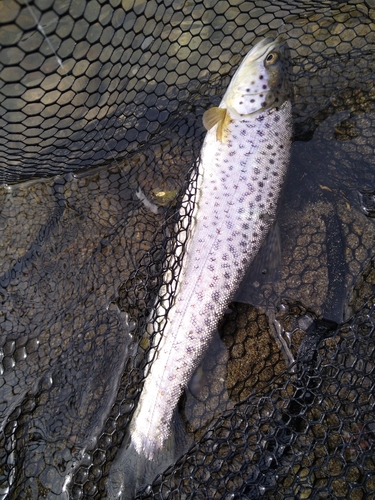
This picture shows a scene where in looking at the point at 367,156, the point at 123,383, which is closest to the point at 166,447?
the point at 123,383

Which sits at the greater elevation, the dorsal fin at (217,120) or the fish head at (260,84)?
the fish head at (260,84)

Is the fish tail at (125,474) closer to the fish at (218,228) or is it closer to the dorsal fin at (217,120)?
the fish at (218,228)

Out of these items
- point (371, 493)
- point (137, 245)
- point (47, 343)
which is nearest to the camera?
point (371, 493)

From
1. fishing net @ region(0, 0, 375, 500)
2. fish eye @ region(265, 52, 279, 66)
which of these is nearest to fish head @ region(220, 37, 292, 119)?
fish eye @ region(265, 52, 279, 66)

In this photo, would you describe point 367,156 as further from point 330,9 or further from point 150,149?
point 150,149

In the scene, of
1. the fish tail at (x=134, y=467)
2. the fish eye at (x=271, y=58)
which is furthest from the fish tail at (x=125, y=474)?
the fish eye at (x=271, y=58)

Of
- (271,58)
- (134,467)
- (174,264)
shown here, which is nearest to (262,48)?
(271,58)

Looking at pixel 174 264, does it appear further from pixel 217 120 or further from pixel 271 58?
pixel 271 58
